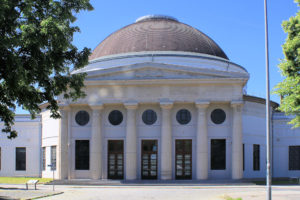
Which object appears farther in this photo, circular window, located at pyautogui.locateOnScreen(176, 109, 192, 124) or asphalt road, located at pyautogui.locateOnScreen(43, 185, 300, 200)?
circular window, located at pyautogui.locateOnScreen(176, 109, 192, 124)

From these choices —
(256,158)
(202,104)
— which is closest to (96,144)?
(202,104)

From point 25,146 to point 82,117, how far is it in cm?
1219

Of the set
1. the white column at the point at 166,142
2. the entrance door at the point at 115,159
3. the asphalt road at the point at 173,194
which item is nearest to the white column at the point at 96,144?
the entrance door at the point at 115,159

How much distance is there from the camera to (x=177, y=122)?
3894 cm

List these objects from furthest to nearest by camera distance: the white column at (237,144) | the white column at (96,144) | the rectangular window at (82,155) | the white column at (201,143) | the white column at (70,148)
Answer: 1. the rectangular window at (82,155)
2. the white column at (70,148)
3. the white column at (96,144)
4. the white column at (201,143)
5. the white column at (237,144)

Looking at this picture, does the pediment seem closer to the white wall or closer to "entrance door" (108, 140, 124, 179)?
"entrance door" (108, 140, 124, 179)

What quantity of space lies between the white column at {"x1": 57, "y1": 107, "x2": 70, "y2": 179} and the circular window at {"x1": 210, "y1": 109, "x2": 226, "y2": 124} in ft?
42.8

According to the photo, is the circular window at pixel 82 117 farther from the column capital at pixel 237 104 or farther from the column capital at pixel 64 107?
the column capital at pixel 237 104

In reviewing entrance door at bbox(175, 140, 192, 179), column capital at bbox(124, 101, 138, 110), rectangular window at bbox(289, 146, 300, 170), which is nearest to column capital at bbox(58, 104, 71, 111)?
column capital at bbox(124, 101, 138, 110)

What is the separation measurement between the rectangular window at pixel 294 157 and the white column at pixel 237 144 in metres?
12.0

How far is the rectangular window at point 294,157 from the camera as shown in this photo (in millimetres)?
46531

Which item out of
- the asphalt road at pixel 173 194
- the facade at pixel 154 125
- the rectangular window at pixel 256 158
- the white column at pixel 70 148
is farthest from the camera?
the rectangular window at pixel 256 158

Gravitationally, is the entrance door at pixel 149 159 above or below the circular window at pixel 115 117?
below

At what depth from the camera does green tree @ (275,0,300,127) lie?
2183 cm
